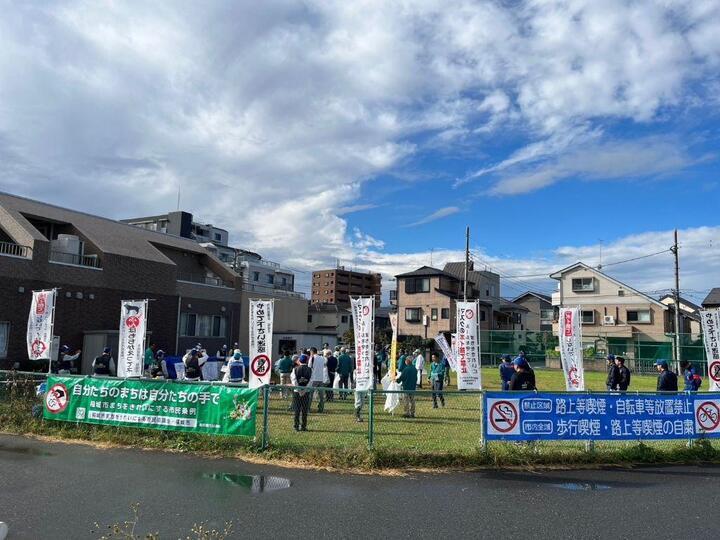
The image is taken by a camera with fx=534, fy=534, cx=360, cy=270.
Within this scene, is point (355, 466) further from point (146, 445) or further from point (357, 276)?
point (357, 276)

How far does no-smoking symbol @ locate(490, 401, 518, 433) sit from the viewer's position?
27.2ft

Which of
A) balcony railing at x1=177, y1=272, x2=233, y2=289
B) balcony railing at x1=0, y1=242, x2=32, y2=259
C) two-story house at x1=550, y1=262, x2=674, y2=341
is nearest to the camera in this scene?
balcony railing at x1=0, y1=242, x2=32, y2=259

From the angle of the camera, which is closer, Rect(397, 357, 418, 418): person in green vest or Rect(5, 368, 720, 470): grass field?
Rect(5, 368, 720, 470): grass field

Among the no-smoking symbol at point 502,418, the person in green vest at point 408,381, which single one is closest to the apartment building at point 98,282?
the person in green vest at point 408,381

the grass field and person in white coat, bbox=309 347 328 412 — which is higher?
person in white coat, bbox=309 347 328 412

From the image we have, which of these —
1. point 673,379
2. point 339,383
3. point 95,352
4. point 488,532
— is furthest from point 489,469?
point 95,352

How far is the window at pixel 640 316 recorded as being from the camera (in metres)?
41.7

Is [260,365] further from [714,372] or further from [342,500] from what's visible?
[714,372]

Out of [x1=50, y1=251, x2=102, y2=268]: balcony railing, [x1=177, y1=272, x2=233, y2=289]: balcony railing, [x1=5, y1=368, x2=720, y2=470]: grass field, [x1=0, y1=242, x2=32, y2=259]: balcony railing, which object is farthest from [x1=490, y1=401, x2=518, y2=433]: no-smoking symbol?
[x1=177, y1=272, x2=233, y2=289]: balcony railing

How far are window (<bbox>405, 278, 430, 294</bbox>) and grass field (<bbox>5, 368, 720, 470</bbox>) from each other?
34.1m

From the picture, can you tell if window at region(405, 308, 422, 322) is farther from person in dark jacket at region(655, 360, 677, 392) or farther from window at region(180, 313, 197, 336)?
person in dark jacket at region(655, 360, 677, 392)

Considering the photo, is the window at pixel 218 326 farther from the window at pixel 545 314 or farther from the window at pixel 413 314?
the window at pixel 545 314

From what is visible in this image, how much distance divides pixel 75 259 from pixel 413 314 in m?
29.3

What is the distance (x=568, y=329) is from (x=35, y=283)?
60.7ft
